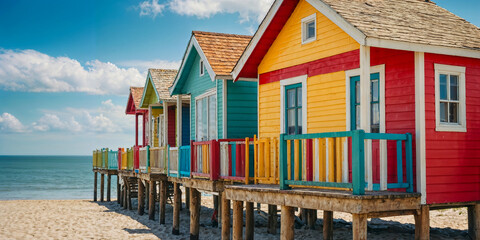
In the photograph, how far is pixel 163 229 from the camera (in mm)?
19875

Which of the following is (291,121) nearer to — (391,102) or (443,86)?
(391,102)

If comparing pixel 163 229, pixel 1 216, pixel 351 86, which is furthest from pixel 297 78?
pixel 1 216

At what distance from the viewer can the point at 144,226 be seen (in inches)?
833

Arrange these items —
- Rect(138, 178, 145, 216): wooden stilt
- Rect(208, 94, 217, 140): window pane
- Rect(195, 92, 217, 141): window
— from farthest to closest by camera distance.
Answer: Rect(138, 178, 145, 216): wooden stilt, Rect(195, 92, 217, 141): window, Rect(208, 94, 217, 140): window pane

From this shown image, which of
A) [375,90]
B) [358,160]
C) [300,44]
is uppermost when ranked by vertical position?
[300,44]

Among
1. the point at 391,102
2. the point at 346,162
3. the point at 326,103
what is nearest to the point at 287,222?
the point at 346,162

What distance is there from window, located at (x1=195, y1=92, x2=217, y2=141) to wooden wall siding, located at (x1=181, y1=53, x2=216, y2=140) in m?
0.27

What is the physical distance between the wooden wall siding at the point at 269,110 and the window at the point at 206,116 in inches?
140

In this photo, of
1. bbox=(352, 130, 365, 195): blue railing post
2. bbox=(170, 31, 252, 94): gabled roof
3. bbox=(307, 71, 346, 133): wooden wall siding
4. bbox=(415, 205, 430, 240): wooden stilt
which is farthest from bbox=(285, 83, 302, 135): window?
bbox=(352, 130, 365, 195): blue railing post

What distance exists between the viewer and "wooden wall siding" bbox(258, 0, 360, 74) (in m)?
11.4

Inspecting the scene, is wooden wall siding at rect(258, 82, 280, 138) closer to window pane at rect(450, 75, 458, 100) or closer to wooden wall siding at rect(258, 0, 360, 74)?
wooden wall siding at rect(258, 0, 360, 74)

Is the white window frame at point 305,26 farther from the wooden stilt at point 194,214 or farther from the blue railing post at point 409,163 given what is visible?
the wooden stilt at point 194,214

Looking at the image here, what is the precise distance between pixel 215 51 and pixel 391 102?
8054 millimetres

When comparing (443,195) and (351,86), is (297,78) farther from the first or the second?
(443,195)
